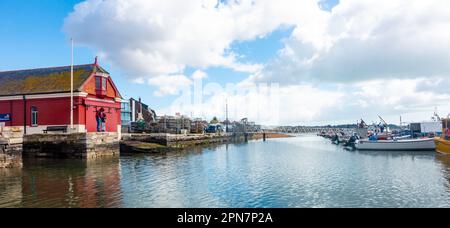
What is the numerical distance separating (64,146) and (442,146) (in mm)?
43674

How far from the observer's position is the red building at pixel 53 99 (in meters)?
36.8

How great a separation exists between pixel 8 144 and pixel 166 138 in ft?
84.8

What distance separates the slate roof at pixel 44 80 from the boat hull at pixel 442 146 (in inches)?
1671

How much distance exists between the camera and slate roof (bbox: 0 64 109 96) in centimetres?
3798

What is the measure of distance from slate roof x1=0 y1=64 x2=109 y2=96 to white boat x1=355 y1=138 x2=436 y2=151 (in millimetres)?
39147

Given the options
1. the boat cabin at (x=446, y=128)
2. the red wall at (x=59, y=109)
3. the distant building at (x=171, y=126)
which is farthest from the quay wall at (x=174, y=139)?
the boat cabin at (x=446, y=128)

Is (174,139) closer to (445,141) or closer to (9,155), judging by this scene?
(9,155)

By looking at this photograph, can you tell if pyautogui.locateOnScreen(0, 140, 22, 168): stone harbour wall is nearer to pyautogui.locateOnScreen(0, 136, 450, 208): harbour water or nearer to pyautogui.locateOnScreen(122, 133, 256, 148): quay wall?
pyautogui.locateOnScreen(0, 136, 450, 208): harbour water

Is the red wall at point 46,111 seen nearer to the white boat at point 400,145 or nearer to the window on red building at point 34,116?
the window on red building at point 34,116

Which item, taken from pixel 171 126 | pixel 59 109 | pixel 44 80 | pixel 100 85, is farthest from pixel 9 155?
pixel 171 126

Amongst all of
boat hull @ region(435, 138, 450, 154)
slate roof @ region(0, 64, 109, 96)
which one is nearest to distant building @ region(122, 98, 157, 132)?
slate roof @ region(0, 64, 109, 96)

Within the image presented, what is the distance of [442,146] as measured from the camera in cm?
4134

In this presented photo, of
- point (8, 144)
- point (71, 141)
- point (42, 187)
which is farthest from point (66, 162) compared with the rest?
point (42, 187)
